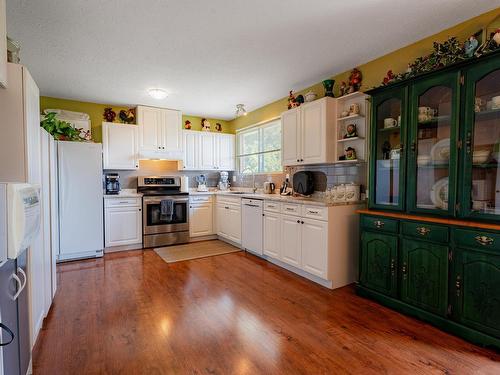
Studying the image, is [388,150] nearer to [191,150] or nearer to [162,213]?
[162,213]

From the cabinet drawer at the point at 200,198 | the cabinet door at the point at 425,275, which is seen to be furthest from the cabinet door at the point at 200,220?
the cabinet door at the point at 425,275

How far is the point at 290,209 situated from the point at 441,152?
1.64m

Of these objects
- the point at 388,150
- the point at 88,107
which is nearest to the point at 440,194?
the point at 388,150

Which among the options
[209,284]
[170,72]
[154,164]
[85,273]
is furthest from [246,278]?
[154,164]

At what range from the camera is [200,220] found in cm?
506

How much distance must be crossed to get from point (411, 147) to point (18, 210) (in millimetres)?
2741

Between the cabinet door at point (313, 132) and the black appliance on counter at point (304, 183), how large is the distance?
25cm

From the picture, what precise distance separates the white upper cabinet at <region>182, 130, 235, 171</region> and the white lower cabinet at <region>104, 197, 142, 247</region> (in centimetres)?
127

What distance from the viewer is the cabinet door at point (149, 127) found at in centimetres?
479

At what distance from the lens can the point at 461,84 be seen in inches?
82.0

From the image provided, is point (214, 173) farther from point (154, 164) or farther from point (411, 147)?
point (411, 147)

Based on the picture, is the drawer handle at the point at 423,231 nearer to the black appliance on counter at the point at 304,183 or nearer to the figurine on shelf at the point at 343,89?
the black appliance on counter at the point at 304,183

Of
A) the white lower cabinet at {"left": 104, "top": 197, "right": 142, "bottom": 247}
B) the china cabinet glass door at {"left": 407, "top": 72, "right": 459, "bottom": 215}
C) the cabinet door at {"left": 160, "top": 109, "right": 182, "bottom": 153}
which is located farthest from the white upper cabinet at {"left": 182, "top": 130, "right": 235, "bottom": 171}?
the china cabinet glass door at {"left": 407, "top": 72, "right": 459, "bottom": 215}

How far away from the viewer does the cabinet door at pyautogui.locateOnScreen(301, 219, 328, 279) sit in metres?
2.89
